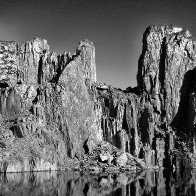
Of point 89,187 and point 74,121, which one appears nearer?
point 89,187

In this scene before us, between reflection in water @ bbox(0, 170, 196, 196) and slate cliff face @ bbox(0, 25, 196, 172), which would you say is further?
A: slate cliff face @ bbox(0, 25, 196, 172)

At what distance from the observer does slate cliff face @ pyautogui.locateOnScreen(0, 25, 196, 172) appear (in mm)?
155250

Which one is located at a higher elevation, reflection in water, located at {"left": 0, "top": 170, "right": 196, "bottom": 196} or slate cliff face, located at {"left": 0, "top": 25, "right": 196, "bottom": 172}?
slate cliff face, located at {"left": 0, "top": 25, "right": 196, "bottom": 172}

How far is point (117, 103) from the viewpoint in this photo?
638 ft

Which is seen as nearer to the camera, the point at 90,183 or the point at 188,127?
the point at 90,183

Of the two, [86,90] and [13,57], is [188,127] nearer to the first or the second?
[86,90]

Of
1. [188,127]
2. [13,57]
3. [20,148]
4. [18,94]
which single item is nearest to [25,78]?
[13,57]

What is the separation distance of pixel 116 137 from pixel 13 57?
2145 inches

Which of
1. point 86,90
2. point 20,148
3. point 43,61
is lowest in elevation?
point 20,148

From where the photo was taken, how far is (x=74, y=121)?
178375 millimetres

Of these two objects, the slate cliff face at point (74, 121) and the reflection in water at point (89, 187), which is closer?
the reflection in water at point (89, 187)

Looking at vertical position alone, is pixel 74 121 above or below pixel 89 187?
above

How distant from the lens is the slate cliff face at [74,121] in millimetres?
155250

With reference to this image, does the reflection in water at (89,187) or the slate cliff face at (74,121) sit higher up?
the slate cliff face at (74,121)
